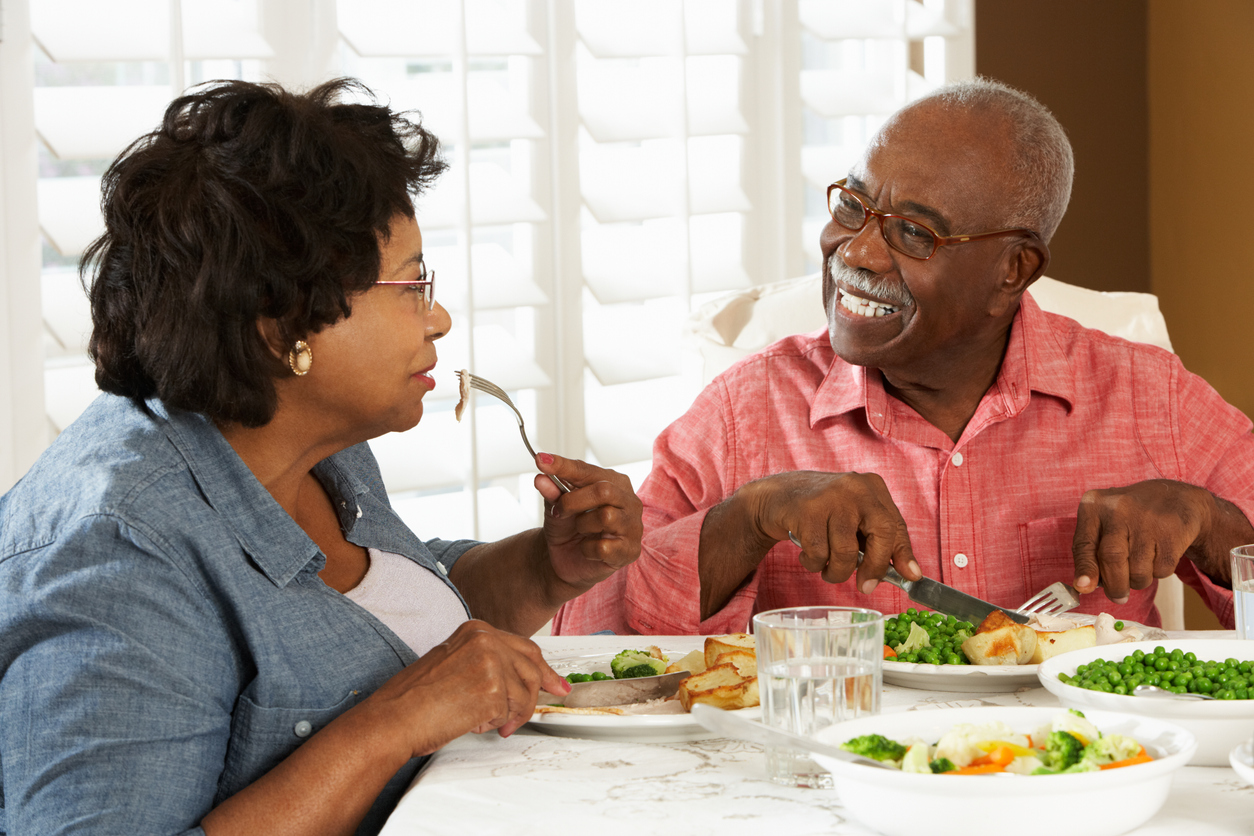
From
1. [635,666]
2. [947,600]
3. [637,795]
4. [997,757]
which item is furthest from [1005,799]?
[947,600]

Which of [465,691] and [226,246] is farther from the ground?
[226,246]

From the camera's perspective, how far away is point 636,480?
266 centimetres

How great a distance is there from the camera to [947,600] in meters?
1.40

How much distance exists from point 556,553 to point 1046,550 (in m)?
0.68

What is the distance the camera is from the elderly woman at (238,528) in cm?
97

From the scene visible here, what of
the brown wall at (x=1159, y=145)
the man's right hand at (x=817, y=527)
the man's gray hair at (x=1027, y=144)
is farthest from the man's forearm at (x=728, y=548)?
the brown wall at (x=1159, y=145)

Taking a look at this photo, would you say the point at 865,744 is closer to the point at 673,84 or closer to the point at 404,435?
the point at 404,435

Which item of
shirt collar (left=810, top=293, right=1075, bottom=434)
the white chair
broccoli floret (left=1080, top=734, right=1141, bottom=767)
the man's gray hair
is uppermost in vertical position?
the man's gray hair

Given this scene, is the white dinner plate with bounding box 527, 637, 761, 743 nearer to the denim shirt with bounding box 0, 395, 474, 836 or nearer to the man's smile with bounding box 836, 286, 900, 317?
the denim shirt with bounding box 0, 395, 474, 836

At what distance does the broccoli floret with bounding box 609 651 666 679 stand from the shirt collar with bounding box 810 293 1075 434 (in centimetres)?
65

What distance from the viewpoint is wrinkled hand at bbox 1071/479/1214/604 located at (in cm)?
143

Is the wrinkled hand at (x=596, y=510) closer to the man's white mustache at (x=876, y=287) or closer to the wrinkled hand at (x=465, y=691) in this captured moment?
the wrinkled hand at (x=465, y=691)

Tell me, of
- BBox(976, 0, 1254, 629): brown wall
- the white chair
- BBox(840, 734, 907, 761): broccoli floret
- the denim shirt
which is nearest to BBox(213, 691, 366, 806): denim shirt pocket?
the denim shirt

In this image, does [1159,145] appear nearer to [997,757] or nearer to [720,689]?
[720,689]
